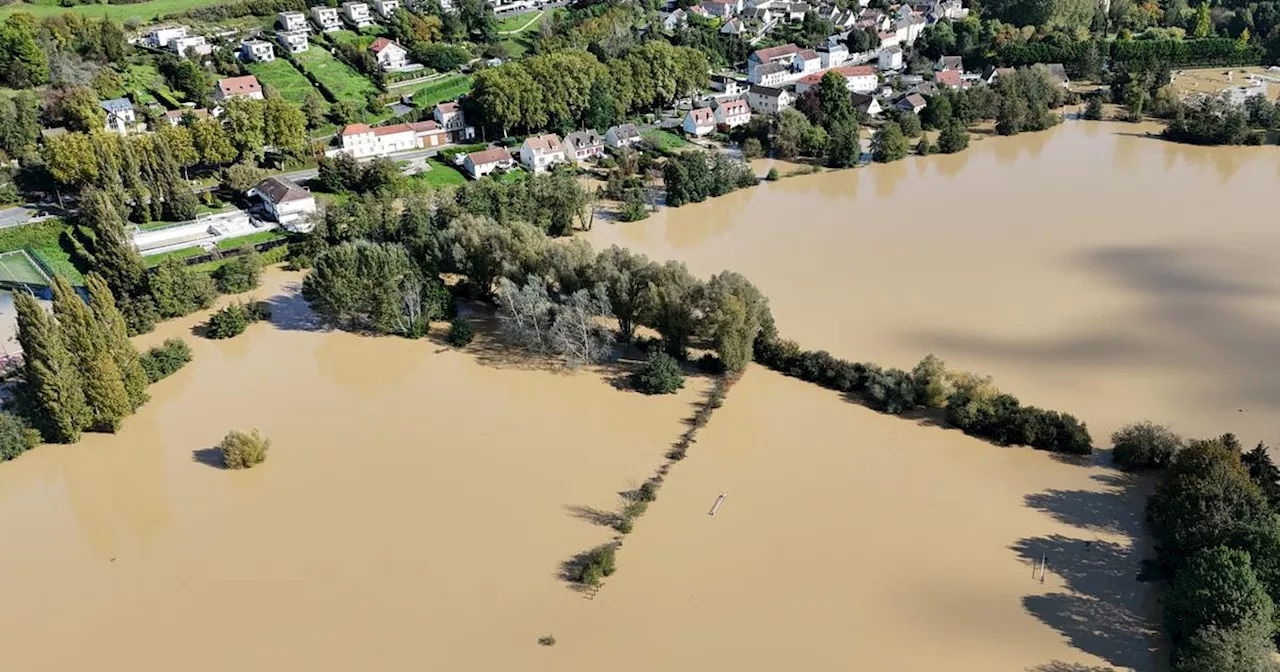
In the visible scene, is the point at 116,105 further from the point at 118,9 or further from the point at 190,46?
the point at 118,9

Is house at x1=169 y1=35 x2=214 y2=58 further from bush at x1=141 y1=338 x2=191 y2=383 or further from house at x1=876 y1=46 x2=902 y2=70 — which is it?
house at x1=876 y1=46 x2=902 y2=70

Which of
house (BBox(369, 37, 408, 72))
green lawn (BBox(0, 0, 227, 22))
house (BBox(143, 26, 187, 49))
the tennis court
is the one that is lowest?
the tennis court

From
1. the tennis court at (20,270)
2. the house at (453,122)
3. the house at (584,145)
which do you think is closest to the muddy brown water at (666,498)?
the tennis court at (20,270)

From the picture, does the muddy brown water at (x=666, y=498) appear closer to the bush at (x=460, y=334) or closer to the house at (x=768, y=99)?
the bush at (x=460, y=334)

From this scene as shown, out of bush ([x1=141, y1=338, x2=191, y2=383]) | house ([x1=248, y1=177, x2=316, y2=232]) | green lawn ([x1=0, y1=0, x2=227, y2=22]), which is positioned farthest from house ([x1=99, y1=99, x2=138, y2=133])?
bush ([x1=141, y1=338, x2=191, y2=383])

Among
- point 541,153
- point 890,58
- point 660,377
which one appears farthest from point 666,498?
point 890,58
